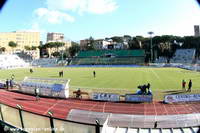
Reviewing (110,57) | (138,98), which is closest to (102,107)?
(138,98)

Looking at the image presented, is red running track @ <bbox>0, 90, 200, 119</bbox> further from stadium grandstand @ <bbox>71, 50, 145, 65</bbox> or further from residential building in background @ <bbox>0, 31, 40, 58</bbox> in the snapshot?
residential building in background @ <bbox>0, 31, 40, 58</bbox>

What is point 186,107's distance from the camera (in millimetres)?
12500

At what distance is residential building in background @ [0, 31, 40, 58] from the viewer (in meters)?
97.2

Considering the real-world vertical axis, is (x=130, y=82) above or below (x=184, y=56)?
below

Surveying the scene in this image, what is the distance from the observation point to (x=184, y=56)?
213 feet

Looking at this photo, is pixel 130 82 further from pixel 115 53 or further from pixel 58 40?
pixel 58 40

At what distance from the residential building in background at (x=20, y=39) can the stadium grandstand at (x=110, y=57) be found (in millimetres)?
32320

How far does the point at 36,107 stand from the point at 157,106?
7607 mm

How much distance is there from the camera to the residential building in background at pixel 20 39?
3826 inches

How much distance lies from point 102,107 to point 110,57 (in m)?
59.3

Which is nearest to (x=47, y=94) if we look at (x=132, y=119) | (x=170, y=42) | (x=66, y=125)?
(x=132, y=119)

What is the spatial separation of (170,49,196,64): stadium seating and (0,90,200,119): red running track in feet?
179

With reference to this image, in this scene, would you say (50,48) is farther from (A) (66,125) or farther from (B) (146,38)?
(A) (66,125)

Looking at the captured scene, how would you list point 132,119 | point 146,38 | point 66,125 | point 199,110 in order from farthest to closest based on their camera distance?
1. point 146,38
2. point 199,110
3. point 132,119
4. point 66,125
